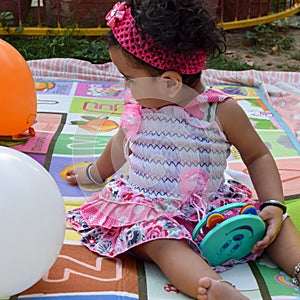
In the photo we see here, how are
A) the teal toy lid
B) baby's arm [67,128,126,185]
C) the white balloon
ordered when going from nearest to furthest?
the white balloon, the teal toy lid, baby's arm [67,128,126,185]

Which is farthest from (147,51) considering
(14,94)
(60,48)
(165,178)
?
(60,48)

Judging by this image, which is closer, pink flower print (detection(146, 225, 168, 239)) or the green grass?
pink flower print (detection(146, 225, 168, 239))

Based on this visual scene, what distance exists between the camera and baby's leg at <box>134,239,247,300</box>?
1260 millimetres

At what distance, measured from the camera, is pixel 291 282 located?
140cm

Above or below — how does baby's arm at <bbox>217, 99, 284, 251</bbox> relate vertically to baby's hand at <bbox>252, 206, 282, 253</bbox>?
above

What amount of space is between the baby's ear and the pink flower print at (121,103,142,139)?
0.39ft

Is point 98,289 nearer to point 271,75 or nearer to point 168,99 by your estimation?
point 168,99

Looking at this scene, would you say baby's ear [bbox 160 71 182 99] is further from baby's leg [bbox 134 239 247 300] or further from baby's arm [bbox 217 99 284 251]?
baby's leg [bbox 134 239 247 300]

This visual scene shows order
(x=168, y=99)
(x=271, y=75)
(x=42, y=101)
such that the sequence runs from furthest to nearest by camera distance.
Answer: (x=271, y=75), (x=42, y=101), (x=168, y=99)

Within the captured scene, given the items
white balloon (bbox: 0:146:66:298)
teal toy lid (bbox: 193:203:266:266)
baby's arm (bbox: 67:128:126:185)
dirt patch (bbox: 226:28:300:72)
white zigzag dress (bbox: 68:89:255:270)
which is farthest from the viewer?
dirt patch (bbox: 226:28:300:72)

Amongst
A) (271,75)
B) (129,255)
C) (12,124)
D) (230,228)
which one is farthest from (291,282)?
(271,75)

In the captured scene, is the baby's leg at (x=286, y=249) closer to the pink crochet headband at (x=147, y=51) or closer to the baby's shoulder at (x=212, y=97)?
the baby's shoulder at (x=212, y=97)

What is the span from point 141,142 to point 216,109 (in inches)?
8.0

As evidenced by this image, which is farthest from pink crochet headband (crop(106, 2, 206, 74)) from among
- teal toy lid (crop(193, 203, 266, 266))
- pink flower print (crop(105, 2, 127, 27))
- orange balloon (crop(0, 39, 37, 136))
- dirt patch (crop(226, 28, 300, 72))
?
dirt patch (crop(226, 28, 300, 72))
